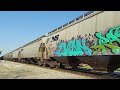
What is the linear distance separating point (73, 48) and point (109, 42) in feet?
15.8

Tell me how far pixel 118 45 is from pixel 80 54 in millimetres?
4384

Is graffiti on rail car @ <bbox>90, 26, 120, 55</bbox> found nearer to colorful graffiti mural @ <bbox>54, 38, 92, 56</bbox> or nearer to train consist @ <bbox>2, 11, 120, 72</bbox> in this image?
train consist @ <bbox>2, 11, 120, 72</bbox>

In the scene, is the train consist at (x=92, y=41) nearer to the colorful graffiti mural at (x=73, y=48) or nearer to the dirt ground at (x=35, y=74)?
the colorful graffiti mural at (x=73, y=48)

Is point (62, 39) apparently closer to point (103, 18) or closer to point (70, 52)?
point (70, 52)

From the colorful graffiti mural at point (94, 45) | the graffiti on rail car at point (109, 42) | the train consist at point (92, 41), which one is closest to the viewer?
the graffiti on rail car at point (109, 42)

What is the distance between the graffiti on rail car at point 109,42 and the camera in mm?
12330

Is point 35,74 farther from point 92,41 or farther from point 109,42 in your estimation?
point 109,42

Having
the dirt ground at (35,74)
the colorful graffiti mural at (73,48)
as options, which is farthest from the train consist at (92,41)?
the dirt ground at (35,74)

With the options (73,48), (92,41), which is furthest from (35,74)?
(92,41)

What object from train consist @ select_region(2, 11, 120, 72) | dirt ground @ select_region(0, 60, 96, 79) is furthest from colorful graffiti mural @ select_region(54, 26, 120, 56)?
dirt ground @ select_region(0, 60, 96, 79)

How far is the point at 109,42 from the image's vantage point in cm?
1290

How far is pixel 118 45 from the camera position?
12.2m

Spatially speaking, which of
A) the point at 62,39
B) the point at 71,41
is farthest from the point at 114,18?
the point at 62,39

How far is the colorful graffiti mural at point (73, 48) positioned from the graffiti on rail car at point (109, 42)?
1.35m
